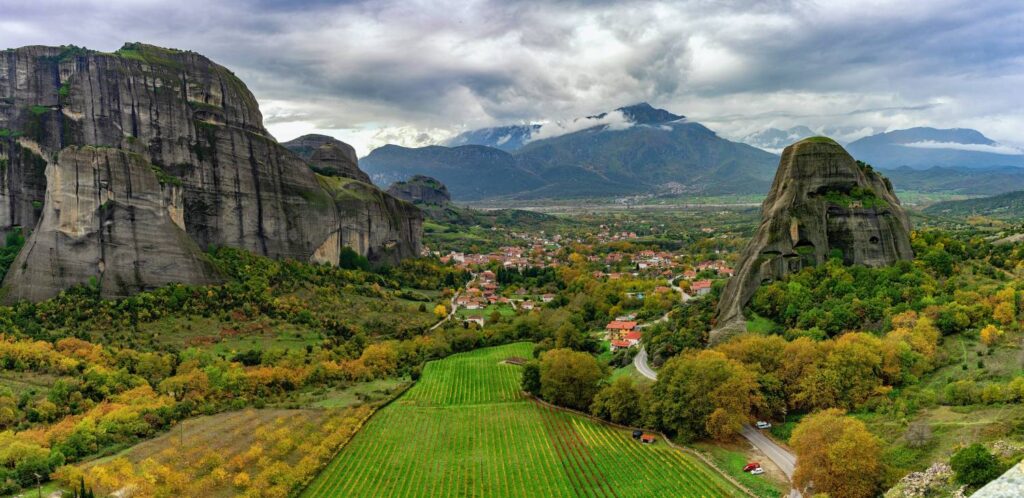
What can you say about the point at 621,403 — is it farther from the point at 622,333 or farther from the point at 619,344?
the point at 622,333

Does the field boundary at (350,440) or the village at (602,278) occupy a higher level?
the village at (602,278)

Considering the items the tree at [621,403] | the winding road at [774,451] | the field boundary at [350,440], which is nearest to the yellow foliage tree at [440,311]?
the field boundary at [350,440]

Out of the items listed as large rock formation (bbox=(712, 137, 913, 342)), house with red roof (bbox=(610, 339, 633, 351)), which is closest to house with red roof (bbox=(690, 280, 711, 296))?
house with red roof (bbox=(610, 339, 633, 351))

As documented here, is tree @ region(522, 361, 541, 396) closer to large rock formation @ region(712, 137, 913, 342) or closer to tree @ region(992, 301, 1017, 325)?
→ large rock formation @ region(712, 137, 913, 342)

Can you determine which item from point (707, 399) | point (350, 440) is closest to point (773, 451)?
point (707, 399)

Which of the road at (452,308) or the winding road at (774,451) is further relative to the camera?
the road at (452,308)

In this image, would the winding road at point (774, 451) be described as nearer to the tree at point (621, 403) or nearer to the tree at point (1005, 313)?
the tree at point (621, 403)

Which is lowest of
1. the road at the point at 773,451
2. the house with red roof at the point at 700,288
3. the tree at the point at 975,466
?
the road at the point at 773,451
